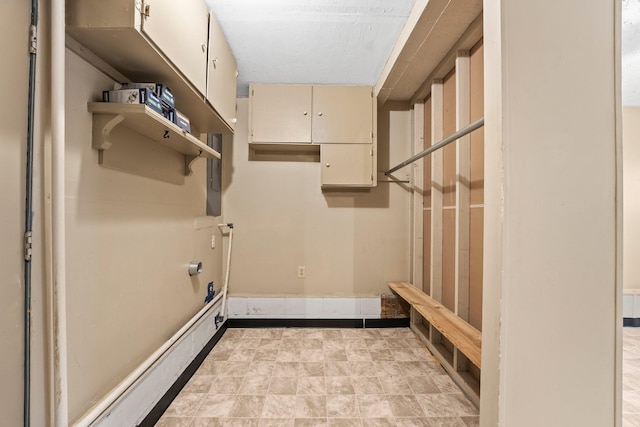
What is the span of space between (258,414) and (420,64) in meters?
2.79

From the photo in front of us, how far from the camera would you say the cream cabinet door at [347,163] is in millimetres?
2600

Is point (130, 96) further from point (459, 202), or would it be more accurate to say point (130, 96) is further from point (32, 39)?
point (459, 202)

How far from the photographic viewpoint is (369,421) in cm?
145

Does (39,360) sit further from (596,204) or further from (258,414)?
(596,204)

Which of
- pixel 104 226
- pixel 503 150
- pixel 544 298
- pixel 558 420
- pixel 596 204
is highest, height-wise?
pixel 503 150

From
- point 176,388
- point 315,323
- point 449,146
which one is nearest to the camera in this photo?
point 176,388

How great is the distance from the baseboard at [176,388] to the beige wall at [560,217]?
1.69 metres

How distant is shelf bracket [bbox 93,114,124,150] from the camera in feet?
3.63

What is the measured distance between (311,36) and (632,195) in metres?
3.56

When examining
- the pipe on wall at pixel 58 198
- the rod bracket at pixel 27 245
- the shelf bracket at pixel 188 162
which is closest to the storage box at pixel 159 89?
the pipe on wall at pixel 58 198

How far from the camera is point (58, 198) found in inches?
34.0

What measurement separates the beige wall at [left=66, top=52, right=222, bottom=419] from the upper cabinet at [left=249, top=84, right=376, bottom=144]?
45.6 inches

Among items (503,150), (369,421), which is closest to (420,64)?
(503,150)

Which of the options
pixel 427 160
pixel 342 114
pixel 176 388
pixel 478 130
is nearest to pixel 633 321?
pixel 427 160
